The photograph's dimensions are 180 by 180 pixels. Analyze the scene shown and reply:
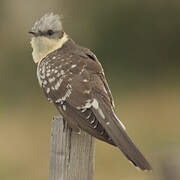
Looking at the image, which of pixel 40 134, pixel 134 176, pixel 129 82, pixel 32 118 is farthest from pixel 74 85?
pixel 129 82

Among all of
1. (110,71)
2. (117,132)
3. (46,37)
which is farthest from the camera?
(110,71)

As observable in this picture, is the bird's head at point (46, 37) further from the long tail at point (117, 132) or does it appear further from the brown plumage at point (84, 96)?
the long tail at point (117, 132)

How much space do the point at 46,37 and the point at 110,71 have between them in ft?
18.9

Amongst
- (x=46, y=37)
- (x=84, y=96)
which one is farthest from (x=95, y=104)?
(x=46, y=37)

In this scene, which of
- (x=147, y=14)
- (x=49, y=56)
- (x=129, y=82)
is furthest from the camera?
(x=147, y=14)

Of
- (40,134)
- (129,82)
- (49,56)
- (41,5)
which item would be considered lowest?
(49,56)

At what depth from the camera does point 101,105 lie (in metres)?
3.49

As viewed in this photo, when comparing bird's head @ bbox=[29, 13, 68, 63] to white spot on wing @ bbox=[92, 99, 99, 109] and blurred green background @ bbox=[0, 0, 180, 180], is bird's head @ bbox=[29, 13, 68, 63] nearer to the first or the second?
white spot on wing @ bbox=[92, 99, 99, 109]

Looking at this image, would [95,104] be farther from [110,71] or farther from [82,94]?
[110,71]

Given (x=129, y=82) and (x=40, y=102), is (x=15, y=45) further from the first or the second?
(x=129, y=82)

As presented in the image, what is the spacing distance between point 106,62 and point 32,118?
2000 millimetres

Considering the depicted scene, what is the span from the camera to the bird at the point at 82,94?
10.6 feet

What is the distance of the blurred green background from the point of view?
7.67 meters

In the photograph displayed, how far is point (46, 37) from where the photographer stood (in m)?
4.37
